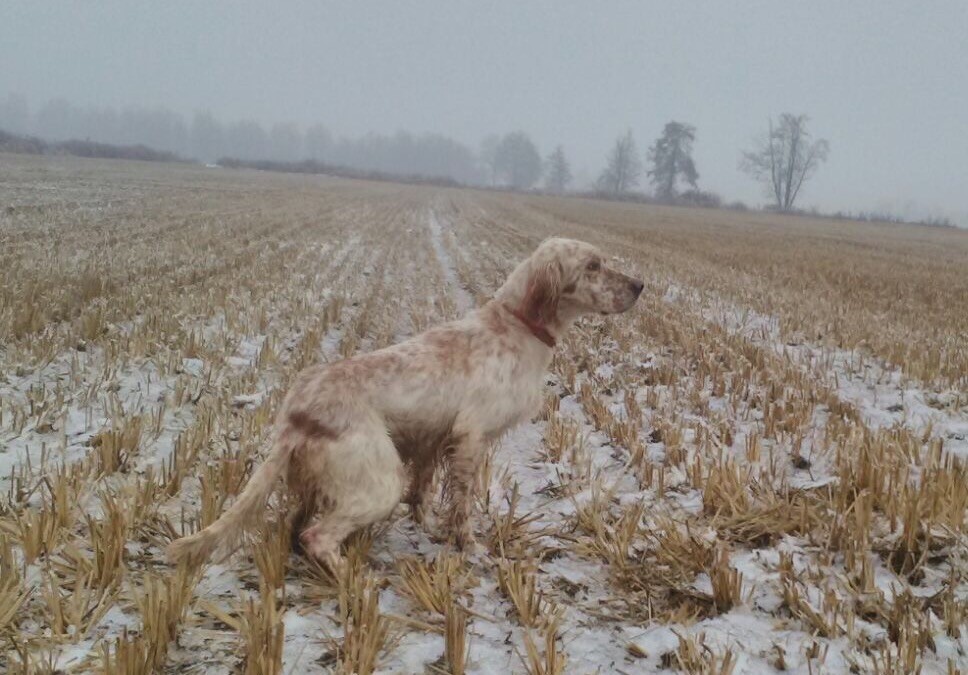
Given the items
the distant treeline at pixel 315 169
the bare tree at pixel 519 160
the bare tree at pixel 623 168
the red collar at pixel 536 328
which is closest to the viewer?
the red collar at pixel 536 328

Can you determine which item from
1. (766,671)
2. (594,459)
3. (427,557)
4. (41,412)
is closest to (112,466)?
(41,412)

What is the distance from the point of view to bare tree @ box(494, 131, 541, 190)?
133 m

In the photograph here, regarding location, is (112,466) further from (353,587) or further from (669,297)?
(669,297)

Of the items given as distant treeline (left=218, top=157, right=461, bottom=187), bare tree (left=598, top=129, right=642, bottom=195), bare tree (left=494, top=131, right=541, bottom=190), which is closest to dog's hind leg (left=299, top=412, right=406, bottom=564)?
distant treeline (left=218, top=157, right=461, bottom=187)

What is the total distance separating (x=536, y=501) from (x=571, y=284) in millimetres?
1289

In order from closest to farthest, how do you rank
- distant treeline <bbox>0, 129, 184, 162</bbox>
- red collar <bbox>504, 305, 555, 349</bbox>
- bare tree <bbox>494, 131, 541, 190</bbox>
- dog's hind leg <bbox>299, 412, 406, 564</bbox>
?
dog's hind leg <bbox>299, 412, 406, 564</bbox>
red collar <bbox>504, 305, 555, 349</bbox>
distant treeline <bbox>0, 129, 184, 162</bbox>
bare tree <bbox>494, 131, 541, 190</bbox>

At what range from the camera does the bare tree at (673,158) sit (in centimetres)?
8750

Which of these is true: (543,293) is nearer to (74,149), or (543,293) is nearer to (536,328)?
(536,328)

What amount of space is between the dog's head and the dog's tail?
5.15 feet

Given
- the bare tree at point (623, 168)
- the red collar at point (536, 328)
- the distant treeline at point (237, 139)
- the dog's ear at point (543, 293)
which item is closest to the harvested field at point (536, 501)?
the red collar at point (536, 328)

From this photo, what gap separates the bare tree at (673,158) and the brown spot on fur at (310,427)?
89.6 m

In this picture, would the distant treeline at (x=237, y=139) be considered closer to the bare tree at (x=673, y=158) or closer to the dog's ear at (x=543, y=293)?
the bare tree at (x=673, y=158)

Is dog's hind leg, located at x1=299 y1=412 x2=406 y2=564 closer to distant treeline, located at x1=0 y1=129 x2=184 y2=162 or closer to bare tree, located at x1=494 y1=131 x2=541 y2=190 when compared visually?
distant treeline, located at x1=0 y1=129 x2=184 y2=162

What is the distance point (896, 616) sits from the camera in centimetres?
230
